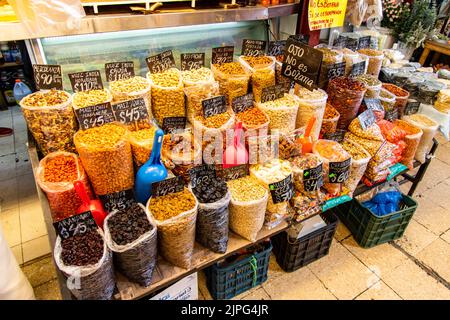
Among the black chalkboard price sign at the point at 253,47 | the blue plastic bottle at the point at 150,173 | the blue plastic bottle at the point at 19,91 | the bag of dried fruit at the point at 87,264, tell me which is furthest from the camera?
the blue plastic bottle at the point at 19,91

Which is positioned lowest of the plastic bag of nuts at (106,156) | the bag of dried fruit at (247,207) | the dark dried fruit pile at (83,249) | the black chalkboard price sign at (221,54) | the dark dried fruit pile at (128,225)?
the bag of dried fruit at (247,207)

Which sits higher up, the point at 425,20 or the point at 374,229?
the point at 425,20

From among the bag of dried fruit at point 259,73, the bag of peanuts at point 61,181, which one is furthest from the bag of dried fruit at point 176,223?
the bag of dried fruit at point 259,73

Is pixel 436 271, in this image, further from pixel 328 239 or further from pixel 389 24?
pixel 389 24

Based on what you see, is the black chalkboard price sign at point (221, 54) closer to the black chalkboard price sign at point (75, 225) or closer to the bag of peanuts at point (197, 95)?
the bag of peanuts at point (197, 95)

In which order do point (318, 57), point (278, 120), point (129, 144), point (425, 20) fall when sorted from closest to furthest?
point (129, 144)
point (318, 57)
point (278, 120)
point (425, 20)

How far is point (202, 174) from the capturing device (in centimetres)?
155

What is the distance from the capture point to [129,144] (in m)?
1.46

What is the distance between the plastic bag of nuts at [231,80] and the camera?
183cm

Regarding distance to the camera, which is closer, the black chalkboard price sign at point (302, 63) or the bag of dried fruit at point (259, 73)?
the black chalkboard price sign at point (302, 63)

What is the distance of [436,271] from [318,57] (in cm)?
186

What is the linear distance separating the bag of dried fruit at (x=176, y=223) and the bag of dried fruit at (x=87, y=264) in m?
0.24

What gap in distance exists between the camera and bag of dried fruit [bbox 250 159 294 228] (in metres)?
1.64
